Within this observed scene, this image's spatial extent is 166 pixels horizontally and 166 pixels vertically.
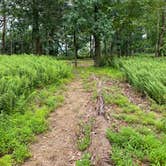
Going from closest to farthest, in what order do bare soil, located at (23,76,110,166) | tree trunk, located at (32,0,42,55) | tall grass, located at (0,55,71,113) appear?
bare soil, located at (23,76,110,166), tall grass, located at (0,55,71,113), tree trunk, located at (32,0,42,55)

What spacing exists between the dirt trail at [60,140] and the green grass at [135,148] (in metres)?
0.66

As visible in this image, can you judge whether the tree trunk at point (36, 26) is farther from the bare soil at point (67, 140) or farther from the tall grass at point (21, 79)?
the bare soil at point (67, 140)

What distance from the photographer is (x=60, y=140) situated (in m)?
5.52

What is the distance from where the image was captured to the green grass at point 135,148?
175 inches

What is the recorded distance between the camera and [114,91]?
9.21 metres

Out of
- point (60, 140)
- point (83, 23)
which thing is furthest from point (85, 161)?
point (83, 23)

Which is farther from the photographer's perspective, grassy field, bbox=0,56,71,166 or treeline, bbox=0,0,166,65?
treeline, bbox=0,0,166,65

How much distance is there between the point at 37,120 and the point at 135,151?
2.31 metres

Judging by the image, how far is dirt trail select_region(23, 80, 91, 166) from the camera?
4.75 meters

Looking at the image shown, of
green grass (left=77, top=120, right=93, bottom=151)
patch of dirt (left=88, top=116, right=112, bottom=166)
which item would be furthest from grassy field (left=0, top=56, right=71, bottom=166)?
patch of dirt (left=88, top=116, right=112, bottom=166)

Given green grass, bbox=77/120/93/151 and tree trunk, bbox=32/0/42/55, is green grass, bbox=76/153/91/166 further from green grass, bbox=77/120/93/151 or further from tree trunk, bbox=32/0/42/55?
tree trunk, bbox=32/0/42/55

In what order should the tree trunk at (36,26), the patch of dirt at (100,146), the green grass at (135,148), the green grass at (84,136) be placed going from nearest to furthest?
the patch of dirt at (100,146) → the green grass at (135,148) → the green grass at (84,136) → the tree trunk at (36,26)

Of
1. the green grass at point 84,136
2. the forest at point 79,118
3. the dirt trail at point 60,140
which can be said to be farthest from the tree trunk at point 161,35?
the green grass at point 84,136

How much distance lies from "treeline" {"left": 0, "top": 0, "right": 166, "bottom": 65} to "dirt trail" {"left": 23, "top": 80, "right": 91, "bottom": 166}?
9437 millimetres
